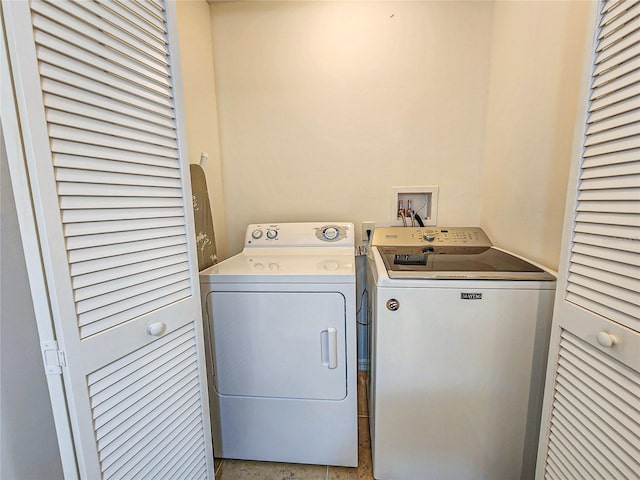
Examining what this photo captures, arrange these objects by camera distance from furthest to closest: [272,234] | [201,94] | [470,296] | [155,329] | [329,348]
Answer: [272,234] < [201,94] < [329,348] < [470,296] < [155,329]

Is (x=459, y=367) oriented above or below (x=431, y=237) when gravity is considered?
below

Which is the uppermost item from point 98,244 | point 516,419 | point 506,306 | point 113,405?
point 98,244

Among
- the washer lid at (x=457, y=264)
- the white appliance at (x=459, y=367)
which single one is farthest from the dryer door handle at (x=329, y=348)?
the washer lid at (x=457, y=264)

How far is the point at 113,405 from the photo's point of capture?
29.4 inches

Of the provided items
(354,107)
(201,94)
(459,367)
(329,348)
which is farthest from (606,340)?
(201,94)

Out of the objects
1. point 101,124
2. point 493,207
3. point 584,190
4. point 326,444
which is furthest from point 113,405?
point 493,207

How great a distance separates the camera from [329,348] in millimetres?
1228

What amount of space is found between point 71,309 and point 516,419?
1598 mm

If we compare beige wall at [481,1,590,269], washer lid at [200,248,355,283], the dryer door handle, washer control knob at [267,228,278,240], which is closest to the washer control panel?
washer control knob at [267,228,278,240]

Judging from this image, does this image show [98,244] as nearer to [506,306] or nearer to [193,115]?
[193,115]

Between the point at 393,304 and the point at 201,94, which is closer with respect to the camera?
the point at 393,304

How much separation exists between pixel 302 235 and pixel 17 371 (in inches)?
51.7

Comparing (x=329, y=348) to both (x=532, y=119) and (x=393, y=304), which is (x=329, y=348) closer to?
(x=393, y=304)

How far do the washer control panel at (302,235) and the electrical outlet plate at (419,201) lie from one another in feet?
1.18
